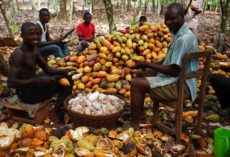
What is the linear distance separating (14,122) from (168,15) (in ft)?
7.36

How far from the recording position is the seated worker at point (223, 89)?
13.7ft

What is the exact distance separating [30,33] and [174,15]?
1.57 meters

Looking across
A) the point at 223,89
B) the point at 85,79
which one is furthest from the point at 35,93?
the point at 223,89

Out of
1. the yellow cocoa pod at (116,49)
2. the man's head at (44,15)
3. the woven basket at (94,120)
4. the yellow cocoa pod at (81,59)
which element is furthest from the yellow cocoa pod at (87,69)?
the man's head at (44,15)

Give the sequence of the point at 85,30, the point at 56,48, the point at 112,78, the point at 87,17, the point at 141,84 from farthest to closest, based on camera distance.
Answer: the point at 85,30
the point at 87,17
the point at 56,48
the point at 112,78
the point at 141,84

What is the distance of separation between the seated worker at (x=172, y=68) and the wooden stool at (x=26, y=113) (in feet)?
3.72

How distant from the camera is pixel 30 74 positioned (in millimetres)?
3762

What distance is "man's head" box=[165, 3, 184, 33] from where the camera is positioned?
321cm

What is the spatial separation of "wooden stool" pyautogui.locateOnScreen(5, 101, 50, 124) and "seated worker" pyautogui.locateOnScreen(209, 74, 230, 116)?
7.40 feet

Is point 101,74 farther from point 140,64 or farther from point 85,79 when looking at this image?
point 140,64

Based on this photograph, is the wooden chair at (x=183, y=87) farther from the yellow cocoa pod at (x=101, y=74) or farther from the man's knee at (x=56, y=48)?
the man's knee at (x=56, y=48)

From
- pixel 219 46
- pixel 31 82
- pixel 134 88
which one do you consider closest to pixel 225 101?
pixel 134 88

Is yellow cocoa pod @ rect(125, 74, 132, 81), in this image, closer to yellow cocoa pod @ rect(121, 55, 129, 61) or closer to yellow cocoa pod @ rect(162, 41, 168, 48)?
yellow cocoa pod @ rect(121, 55, 129, 61)

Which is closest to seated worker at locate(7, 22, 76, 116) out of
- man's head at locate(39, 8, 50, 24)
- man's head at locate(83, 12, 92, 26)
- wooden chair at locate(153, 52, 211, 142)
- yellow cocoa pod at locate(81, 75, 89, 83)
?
yellow cocoa pod at locate(81, 75, 89, 83)
